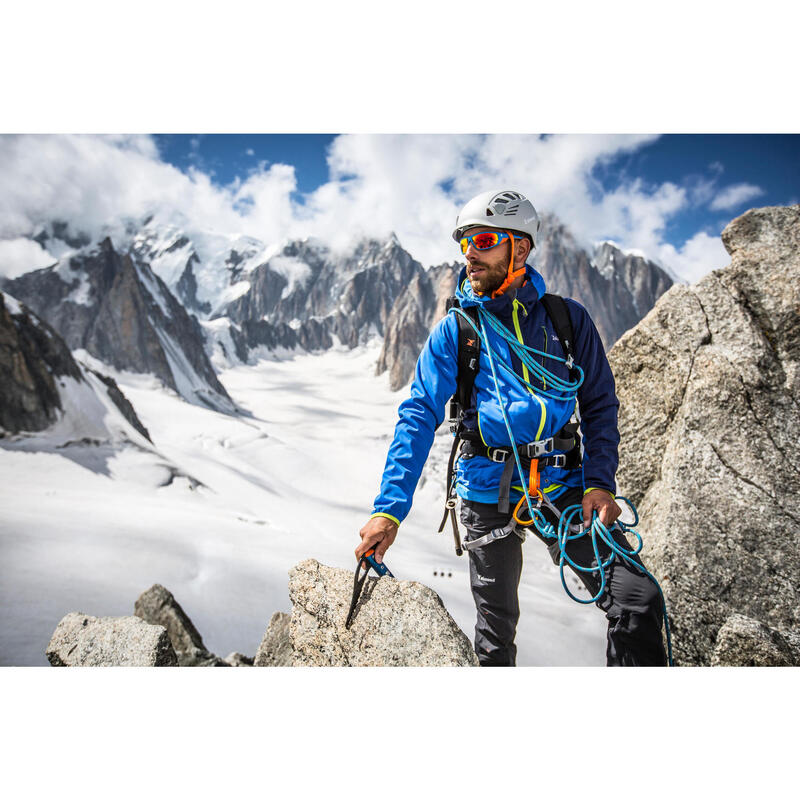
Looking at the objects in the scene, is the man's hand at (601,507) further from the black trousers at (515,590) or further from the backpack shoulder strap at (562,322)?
the backpack shoulder strap at (562,322)

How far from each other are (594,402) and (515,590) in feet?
4.19

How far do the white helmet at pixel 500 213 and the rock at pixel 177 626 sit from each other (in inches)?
206

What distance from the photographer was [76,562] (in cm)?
735

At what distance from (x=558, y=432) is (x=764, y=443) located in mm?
2519

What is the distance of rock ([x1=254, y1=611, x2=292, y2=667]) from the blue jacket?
2626 mm

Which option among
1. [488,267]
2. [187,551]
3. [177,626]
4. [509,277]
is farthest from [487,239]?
[187,551]

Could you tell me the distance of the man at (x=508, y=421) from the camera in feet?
8.87

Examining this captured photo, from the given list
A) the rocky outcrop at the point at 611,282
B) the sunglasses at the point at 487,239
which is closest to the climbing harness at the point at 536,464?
the sunglasses at the point at 487,239

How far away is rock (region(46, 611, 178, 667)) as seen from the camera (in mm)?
3945

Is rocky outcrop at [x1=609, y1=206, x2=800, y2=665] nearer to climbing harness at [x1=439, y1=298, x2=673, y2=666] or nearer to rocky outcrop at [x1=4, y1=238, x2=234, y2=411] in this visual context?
climbing harness at [x1=439, y1=298, x2=673, y2=666]

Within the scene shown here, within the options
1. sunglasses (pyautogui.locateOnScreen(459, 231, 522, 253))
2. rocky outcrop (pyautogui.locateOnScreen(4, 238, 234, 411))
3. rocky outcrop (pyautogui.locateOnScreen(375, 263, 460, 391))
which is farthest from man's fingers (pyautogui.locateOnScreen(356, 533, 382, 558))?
rocky outcrop (pyautogui.locateOnScreen(375, 263, 460, 391))

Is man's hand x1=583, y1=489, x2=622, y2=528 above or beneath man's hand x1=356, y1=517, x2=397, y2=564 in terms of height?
above

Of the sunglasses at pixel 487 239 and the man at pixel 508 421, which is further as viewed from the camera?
the sunglasses at pixel 487 239

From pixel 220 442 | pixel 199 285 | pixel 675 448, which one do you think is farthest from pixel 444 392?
pixel 199 285
